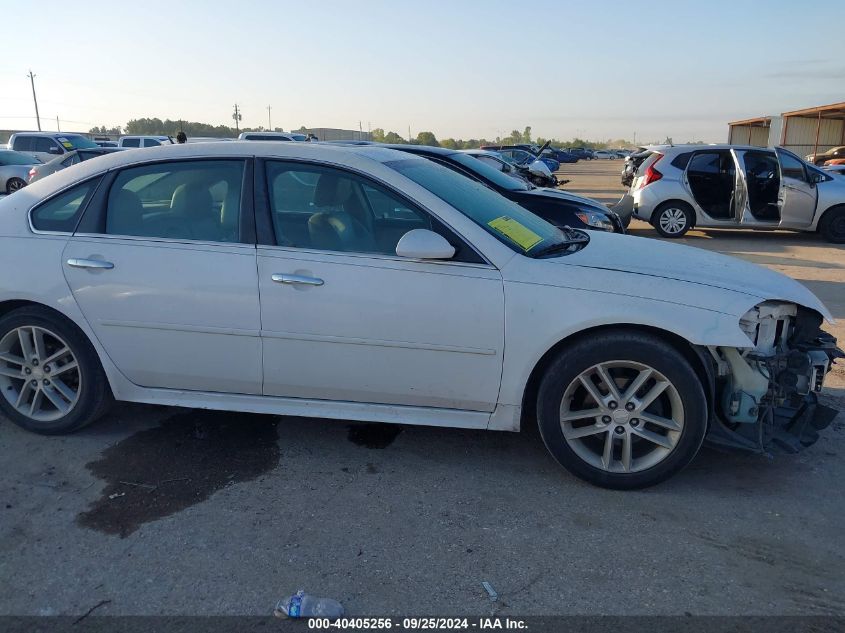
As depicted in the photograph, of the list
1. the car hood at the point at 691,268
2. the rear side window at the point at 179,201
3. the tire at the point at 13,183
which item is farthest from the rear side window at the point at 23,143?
the car hood at the point at 691,268

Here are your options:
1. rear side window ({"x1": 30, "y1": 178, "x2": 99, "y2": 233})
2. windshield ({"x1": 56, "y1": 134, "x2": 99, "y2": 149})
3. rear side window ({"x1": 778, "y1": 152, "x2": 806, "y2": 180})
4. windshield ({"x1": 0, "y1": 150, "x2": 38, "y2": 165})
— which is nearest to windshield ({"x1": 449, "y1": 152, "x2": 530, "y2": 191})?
rear side window ({"x1": 30, "y1": 178, "x2": 99, "y2": 233})

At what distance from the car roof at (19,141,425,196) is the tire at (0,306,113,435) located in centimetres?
79

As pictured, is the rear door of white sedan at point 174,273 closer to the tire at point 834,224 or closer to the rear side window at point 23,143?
the tire at point 834,224

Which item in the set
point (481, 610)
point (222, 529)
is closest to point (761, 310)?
point (481, 610)

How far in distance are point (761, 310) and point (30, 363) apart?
13.3 feet

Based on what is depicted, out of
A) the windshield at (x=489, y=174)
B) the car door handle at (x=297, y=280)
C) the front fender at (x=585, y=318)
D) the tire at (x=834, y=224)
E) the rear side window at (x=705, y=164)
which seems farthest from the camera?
the rear side window at (x=705, y=164)

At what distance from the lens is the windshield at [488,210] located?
3.62 m

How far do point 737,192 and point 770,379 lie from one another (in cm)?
987

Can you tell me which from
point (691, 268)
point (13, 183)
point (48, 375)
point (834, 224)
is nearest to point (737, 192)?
point (834, 224)

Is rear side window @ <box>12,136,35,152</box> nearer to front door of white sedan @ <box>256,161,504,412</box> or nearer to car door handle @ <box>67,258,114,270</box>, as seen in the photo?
car door handle @ <box>67,258,114,270</box>

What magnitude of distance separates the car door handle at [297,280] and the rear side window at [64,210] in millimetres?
1316

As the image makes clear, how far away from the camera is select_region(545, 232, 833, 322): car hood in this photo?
3422mm

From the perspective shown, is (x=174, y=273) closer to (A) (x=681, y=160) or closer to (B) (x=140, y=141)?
(A) (x=681, y=160)

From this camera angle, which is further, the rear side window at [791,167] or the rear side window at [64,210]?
the rear side window at [791,167]
